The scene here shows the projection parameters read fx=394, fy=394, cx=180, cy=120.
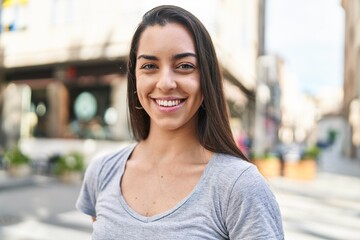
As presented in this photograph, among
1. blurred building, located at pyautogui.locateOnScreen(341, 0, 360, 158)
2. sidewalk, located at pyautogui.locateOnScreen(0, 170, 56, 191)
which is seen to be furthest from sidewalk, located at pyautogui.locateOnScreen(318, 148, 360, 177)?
sidewalk, located at pyautogui.locateOnScreen(0, 170, 56, 191)

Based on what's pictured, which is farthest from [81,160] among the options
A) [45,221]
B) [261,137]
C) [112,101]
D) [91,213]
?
[91,213]

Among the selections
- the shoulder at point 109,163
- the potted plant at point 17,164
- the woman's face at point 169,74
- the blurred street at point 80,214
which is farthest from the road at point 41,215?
the woman's face at point 169,74

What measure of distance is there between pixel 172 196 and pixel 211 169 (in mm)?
175

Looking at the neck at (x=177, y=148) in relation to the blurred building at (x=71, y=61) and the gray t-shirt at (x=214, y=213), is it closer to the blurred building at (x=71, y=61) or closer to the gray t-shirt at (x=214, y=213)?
the gray t-shirt at (x=214, y=213)

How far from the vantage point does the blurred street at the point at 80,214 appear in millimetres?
5837

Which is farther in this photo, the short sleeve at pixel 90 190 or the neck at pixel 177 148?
the short sleeve at pixel 90 190

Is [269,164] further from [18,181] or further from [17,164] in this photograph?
[17,164]

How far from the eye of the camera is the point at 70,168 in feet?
36.6

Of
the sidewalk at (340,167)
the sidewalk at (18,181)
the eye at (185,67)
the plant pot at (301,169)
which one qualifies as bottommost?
the sidewalk at (340,167)

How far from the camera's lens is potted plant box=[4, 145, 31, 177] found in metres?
11.6

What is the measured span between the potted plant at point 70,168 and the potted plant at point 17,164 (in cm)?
101

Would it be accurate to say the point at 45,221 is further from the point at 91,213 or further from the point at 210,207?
the point at 210,207

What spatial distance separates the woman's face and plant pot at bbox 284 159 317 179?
11.6 m

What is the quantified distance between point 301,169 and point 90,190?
37.7 feet
